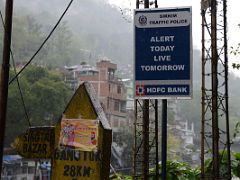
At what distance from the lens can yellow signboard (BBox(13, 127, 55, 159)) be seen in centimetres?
425

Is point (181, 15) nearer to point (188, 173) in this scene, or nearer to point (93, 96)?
point (93, 96)

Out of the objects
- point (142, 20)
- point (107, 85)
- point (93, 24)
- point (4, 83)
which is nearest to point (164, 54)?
point (142, 20)

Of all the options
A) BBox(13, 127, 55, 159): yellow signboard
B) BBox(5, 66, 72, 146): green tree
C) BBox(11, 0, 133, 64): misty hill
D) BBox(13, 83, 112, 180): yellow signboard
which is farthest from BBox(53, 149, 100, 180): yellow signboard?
BBox(11, 0, 133, 64): misty hill

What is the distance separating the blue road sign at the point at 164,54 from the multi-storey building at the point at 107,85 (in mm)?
44110

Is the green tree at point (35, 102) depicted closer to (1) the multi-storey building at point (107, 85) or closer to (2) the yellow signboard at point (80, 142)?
(1) the multi-storey building at point (107, 85)

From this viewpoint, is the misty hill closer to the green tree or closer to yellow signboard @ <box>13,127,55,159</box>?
the green tree

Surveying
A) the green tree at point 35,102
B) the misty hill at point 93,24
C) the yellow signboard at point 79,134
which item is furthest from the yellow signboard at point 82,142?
the misty hill at point 93,24

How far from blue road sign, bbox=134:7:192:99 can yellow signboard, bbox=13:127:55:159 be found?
126 centimetres

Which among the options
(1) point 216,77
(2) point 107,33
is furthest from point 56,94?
(2) point 107,33

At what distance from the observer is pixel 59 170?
13.3 feet

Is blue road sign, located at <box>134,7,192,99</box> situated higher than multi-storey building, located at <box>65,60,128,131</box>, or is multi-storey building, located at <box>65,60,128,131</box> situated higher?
multi-storey building, located at <box>65,60,128,131</box>

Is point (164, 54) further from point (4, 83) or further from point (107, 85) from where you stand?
point (107, 85)

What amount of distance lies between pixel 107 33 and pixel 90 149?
129m

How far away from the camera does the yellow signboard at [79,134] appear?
13.1 feet
